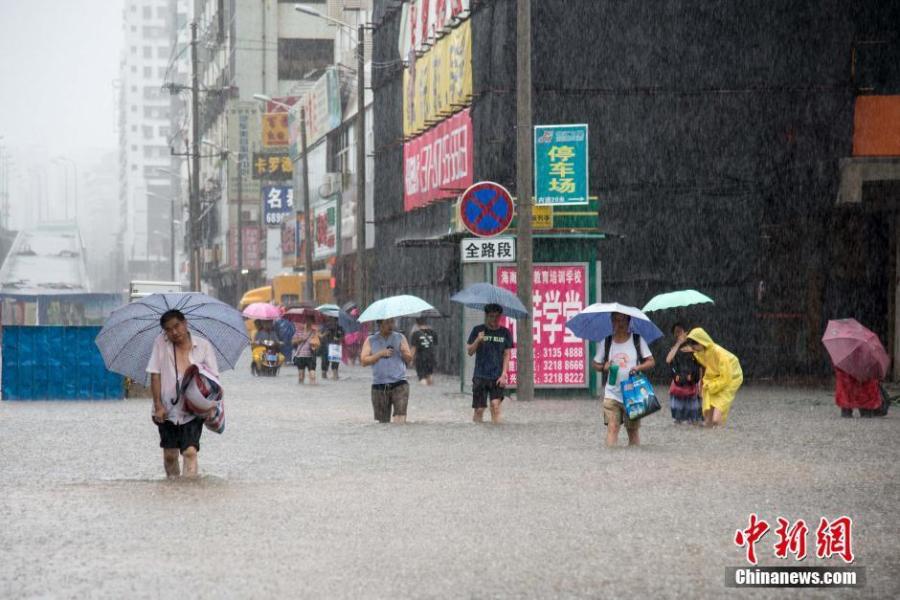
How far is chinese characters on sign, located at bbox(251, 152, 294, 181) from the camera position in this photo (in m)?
79.1

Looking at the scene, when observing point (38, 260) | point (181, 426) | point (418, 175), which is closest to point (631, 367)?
point (181, 426)

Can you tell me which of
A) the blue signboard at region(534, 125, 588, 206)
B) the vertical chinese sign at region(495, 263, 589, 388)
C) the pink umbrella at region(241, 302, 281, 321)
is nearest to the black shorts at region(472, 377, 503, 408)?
the vertical chinese sign at region(495, 263, 589, 388)

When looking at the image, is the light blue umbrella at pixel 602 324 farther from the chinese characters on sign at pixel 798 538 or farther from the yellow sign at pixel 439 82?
the yellow sign at pixel 439 82

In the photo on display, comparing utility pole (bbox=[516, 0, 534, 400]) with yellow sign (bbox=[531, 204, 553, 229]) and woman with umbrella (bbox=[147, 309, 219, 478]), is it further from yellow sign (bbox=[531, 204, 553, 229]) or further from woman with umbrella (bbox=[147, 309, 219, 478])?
woman with umbrella (bbox=[147, 309, 219, 478])

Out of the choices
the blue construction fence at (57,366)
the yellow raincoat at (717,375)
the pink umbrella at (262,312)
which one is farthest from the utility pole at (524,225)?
the pink umbrella at (262,312)

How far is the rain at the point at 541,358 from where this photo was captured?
9.79 metres

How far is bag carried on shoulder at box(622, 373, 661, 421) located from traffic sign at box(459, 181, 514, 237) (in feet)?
22.0

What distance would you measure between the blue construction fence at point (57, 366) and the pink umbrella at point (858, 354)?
43.2ft

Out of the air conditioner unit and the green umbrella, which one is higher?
the air conditioner unit

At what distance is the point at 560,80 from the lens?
32.9m

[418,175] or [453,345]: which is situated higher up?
[418,175]

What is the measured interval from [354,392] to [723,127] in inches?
364

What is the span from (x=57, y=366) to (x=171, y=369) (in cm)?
1577

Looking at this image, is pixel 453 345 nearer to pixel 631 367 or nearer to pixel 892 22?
pixel 892 22
